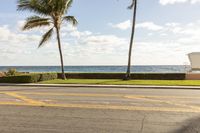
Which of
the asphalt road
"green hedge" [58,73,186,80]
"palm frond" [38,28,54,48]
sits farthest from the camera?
"palm frond" [38,28,54,48]

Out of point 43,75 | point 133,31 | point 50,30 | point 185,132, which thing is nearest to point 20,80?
point 43,75

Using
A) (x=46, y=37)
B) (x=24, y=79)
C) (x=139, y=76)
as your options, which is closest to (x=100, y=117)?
(x=24, y=79)

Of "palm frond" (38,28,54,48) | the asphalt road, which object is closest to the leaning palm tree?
"palm frond" (38,28,54,48)

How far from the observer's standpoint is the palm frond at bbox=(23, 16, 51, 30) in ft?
113

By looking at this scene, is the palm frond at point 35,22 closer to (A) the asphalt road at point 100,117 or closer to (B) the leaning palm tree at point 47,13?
(B) the leaning palm tree at point 47,13

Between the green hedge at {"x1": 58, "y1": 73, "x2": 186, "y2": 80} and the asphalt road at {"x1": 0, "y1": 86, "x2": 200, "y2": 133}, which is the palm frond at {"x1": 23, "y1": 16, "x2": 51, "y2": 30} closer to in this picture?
the green hedge at {"x1": 58, "y1": 73, "x2": 186, "y2": 80}

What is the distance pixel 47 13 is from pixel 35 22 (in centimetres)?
146

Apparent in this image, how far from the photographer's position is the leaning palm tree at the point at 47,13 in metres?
34.3

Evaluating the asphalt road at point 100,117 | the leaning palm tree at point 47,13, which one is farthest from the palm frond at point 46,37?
the asphalt road at point 100,117

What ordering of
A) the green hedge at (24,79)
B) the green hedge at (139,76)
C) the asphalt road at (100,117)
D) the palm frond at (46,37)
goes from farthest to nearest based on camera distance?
the palm frond at (46,37), the green hedge at (139,76), the green hedge at (24,79), the asphalt road at (100,117)

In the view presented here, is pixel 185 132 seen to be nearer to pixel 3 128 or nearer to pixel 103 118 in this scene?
pixel 103 118

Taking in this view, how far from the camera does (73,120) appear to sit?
437 inches

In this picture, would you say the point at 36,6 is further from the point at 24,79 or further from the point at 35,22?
the point at 24,79

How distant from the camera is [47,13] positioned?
34750 millimetres
